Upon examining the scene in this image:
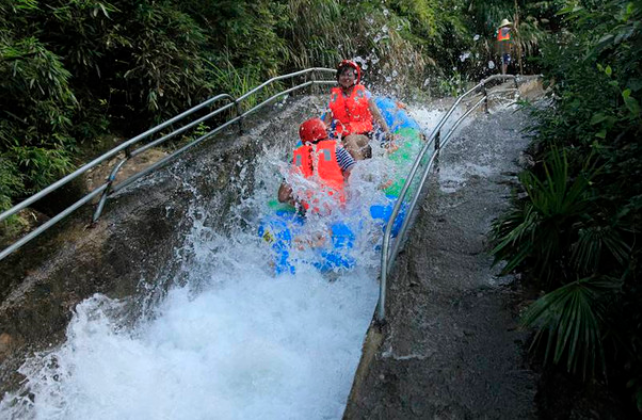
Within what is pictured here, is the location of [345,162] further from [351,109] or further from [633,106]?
[633,106]

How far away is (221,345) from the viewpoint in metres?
3.87

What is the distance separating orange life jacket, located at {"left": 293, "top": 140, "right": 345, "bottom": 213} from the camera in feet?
15.8

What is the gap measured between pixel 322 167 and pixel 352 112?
171 cm

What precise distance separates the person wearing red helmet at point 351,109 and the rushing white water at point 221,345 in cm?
153

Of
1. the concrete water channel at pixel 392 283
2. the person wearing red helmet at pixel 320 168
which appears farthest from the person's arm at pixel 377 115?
the person wearing red helmet at pixel 320 168

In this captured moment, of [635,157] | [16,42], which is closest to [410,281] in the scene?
[635,157]

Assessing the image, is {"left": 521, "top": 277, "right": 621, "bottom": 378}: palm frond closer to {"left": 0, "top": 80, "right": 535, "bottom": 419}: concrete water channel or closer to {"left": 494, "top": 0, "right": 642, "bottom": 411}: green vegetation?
{"left": 494, "top": 0, "right": 642, "bottom": 411}: green vegetation

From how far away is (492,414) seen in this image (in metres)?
2.50

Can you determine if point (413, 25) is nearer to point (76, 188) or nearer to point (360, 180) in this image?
point (360, 180)

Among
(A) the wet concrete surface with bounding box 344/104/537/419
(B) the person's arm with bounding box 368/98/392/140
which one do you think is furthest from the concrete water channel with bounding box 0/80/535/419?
(B) the person's arm with bounding box 368/98/392/140

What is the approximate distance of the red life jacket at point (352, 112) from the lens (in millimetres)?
6305

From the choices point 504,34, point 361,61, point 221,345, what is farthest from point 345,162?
point 504,34

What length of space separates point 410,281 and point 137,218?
225 cm

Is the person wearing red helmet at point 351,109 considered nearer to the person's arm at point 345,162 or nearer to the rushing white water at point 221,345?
the person's arm at point 345,162
